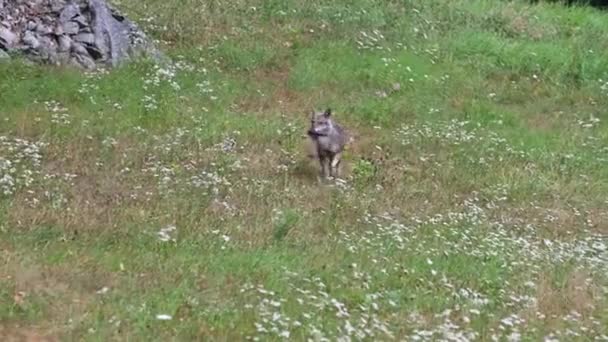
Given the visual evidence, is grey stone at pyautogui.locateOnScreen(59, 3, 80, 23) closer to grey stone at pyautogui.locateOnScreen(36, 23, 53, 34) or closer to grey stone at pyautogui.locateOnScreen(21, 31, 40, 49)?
grey stone at pyautogui.locateOnScreen(36, 23, 53, 34)

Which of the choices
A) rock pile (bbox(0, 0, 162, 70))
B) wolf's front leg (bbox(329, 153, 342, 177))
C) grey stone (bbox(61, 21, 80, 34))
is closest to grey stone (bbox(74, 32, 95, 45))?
rock pile (bbox(0, 0, 162, 70))

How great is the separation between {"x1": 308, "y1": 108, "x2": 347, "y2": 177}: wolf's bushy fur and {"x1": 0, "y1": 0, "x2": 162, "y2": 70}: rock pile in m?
6.01

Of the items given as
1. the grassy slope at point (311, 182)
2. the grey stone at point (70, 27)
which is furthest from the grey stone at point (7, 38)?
the grey stone at point (70, 27)

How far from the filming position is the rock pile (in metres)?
19.5

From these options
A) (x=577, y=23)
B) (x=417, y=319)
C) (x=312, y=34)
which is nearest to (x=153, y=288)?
(x=417, y=319)

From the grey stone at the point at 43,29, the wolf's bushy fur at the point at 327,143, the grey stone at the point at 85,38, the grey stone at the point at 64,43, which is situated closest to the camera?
the wolf's bushy fur at the point at 327,143

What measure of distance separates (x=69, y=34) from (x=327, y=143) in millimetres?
7509

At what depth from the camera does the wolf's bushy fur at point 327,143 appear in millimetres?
15158

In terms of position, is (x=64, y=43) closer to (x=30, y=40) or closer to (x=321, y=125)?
(x=30, y=40)

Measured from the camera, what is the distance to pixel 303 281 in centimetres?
997

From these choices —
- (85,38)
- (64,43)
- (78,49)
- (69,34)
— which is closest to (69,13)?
(69,34)

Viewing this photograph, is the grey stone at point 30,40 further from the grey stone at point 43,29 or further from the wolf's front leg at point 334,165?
the wolf's front leg at point 334,165

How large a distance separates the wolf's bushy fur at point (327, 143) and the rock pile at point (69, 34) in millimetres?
6007

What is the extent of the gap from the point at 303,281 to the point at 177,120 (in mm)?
7884
